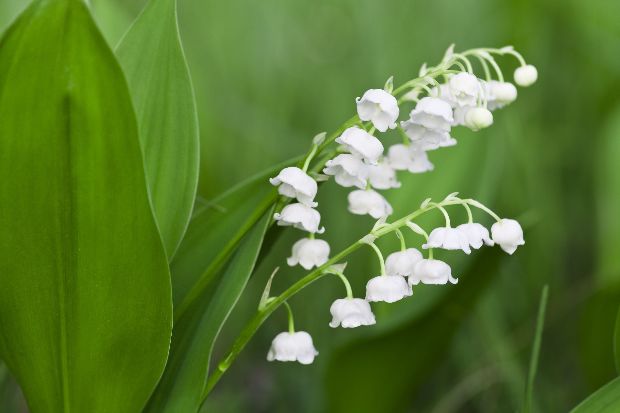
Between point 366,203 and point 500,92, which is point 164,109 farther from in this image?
point 500,92

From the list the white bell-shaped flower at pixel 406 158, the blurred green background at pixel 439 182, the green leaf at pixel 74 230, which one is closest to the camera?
the green leaf at pixel 74 230

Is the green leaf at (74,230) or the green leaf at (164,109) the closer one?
the green leaf at (74,230)

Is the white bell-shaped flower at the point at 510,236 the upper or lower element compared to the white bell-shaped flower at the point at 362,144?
lower

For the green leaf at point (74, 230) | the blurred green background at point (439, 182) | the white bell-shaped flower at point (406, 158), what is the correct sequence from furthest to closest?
the blurred green background at point (439, 182)
the white bell-shaped flower at point (406, 158)
the green leaf at point (74, 230)

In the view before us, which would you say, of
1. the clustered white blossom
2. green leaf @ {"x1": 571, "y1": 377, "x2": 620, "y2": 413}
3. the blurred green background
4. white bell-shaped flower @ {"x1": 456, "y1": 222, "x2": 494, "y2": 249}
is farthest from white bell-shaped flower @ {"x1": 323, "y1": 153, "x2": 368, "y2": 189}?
the blurred green background

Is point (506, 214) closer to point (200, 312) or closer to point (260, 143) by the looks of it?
point (260, 143)

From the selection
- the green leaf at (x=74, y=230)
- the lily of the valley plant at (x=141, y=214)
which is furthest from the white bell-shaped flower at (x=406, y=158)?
the green leaf at (x=74, y=230)

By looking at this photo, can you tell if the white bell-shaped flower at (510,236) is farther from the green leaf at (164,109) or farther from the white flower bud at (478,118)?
the green leaf at (164,109)

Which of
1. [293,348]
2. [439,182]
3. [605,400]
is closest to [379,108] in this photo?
[293,348]

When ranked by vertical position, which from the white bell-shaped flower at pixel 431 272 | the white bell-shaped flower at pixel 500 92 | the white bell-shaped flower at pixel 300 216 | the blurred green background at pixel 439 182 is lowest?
the blurred green background at pixel 439 182

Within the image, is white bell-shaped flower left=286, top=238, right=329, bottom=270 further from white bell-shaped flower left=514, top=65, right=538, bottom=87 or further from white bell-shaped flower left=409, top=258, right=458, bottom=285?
white bell-shaped flower left=514, top=65, right=538, bottom=87
